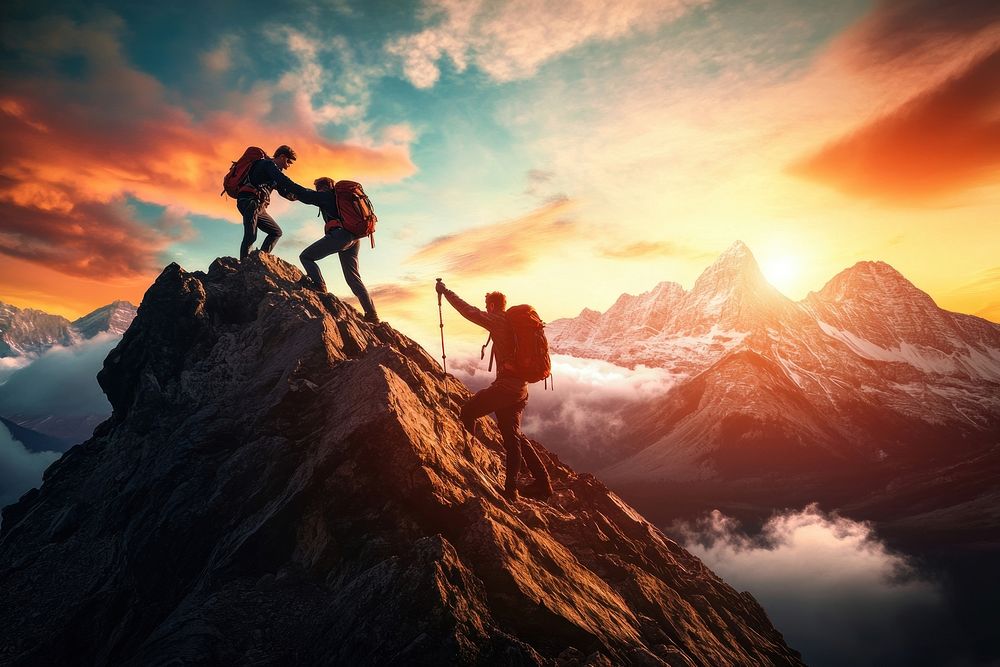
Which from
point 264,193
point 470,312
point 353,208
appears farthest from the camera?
point 264,193

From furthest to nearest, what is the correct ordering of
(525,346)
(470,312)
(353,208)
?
(353,208), (470,312), (525,346)

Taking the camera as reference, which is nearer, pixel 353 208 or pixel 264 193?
pixel 353 208

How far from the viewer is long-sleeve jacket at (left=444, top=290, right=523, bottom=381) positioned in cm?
1530

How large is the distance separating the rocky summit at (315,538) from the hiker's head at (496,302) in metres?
3.81

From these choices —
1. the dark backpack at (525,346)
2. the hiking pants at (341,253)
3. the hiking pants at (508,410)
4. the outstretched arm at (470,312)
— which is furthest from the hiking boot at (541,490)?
the hiking pants at (341,253)

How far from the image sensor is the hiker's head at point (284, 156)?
71.8 feet

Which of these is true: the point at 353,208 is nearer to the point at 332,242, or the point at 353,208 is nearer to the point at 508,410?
the point at 332,242

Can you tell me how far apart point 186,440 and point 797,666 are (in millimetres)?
22238

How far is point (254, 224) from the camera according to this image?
24.0m

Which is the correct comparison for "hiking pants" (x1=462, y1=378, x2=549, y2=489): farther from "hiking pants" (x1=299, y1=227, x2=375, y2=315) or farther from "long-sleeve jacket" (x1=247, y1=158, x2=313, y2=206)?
"long-sleeve jacket" (x1=247, y1=158, x2=313, y2=206)

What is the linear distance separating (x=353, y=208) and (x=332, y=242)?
1.68 metres

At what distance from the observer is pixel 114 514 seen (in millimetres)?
17438

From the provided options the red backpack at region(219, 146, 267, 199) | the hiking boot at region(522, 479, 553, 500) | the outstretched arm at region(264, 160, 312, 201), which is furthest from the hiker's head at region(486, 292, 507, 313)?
the red backpack at region(219, 146, 267, 199)

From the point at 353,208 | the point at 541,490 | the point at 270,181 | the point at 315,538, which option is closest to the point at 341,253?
the point at 353,208
